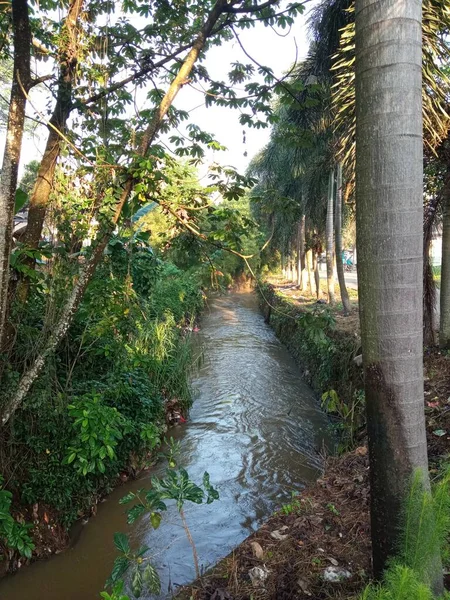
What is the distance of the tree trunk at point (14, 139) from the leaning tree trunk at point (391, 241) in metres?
2.96

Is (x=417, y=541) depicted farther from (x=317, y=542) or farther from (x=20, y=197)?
(x=20, y=197)

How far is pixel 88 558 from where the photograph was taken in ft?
14.5

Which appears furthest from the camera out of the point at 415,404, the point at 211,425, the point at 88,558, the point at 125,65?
the point at 211,425

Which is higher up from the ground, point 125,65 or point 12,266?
point 125,65

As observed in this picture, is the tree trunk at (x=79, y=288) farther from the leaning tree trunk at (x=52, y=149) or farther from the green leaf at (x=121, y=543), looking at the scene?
the green leaf at (x=121, y=543)

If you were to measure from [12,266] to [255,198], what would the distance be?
2.34 meters

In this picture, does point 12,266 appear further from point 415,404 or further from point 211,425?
point 211,425

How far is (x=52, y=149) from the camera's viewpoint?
4.45 meters

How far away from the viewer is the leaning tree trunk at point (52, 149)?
14.1ft

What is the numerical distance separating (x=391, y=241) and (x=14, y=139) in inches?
134

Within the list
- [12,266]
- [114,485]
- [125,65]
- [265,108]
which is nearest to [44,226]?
[12,266]

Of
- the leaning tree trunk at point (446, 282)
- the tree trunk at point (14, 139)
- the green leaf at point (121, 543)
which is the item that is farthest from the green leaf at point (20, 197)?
the leaning tree trunk at point (446, 282)

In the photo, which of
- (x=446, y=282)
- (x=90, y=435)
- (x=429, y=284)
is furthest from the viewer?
(x=429, y=284)

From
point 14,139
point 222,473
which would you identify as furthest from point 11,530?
point 14,139
